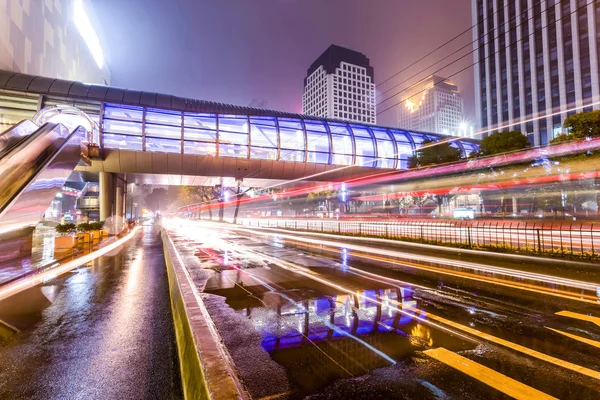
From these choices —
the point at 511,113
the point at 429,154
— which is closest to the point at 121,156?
the point at 429,154

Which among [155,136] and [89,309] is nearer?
[89,309]

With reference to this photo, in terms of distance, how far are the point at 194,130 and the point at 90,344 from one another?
26.2 metres

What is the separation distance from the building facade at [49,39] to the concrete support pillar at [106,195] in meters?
16.1

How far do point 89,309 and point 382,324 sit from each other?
6180 mm

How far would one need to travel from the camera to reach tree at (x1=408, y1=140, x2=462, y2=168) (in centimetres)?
3356

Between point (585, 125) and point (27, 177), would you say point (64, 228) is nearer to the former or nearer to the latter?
point (27, 177)

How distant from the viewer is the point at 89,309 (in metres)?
6.55

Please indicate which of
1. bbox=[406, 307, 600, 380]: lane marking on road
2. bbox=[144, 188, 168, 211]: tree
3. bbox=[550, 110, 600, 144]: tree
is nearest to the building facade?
bbox=[406, 307, 600, 380]: lane marking on road

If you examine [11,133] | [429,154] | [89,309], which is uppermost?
[429,154]

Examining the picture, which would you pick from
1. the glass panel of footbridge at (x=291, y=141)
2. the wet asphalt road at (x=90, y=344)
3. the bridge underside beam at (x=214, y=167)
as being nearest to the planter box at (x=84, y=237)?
the bridge underside beam at (x=214, y=167)

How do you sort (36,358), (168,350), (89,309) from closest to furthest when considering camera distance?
(36,358) < (168,350) < (89,309)

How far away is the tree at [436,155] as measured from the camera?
33562 millimetres

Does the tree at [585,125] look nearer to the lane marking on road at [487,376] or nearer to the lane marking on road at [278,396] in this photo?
the lane marking on road at [487,376]

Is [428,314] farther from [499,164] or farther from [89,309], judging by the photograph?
[499,164]
